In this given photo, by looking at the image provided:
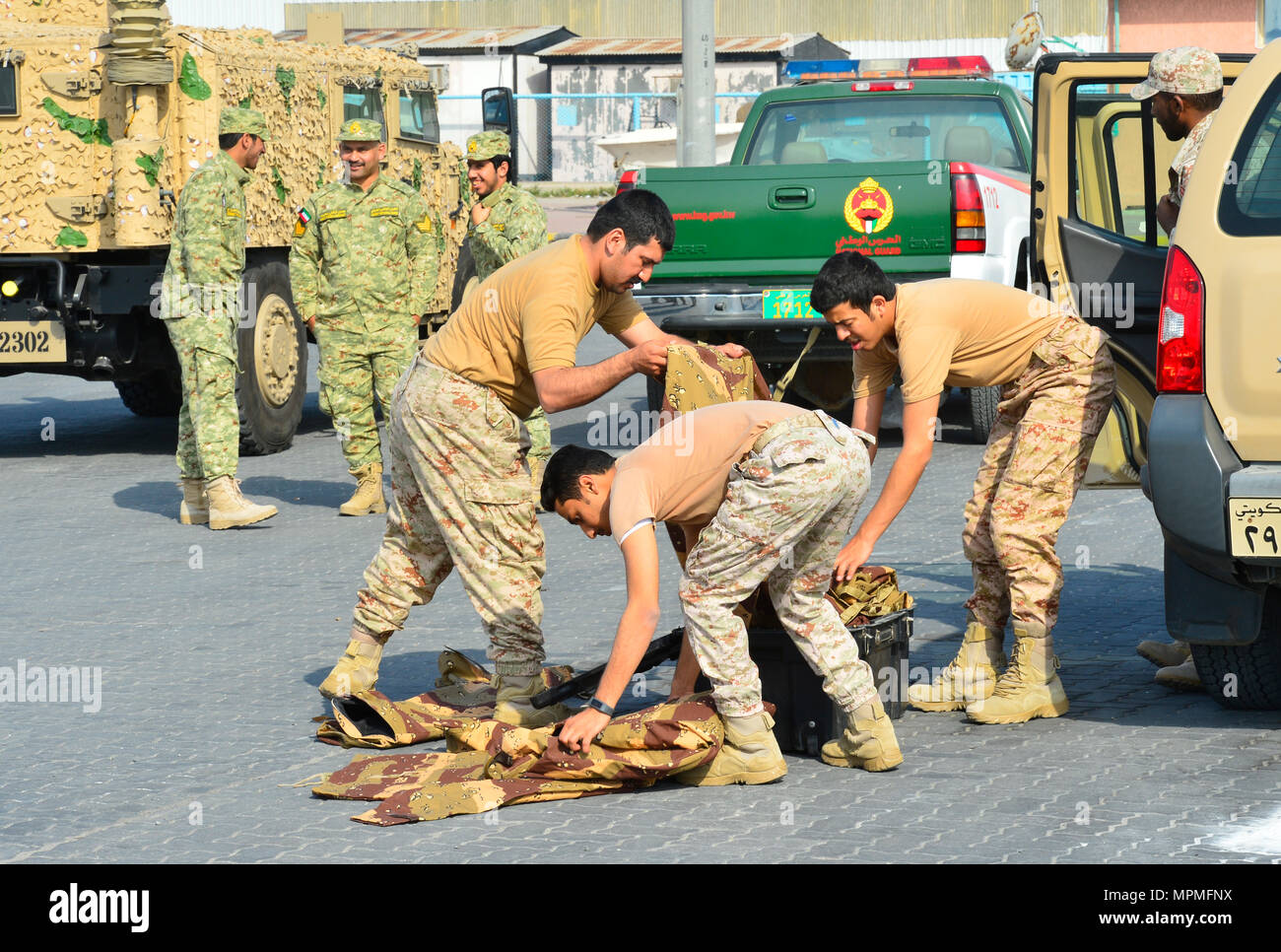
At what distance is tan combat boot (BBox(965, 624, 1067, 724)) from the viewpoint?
5.91 m

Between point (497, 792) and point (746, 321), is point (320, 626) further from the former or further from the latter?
point (746, 321)

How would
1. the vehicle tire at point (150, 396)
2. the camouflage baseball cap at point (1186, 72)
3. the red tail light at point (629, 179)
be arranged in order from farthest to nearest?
the vehicle tire at point (150, 396)
the red tail light at point (629, 179)
the camouflage baseball cap at point (1186, 72)

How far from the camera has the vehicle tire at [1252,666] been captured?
19.0 ft

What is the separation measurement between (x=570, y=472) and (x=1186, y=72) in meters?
2.70

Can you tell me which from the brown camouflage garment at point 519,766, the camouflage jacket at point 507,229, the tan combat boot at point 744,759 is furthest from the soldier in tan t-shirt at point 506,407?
the camouflage jacket at point 507,229

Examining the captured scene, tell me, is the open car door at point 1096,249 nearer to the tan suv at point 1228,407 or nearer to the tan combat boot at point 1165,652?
the tan combat boot at point 1165,652

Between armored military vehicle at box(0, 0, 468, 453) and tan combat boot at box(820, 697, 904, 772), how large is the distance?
709cm

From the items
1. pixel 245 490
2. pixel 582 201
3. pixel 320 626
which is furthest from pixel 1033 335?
pixel 582 201

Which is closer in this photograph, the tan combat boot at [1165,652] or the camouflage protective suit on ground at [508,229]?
the tan combat boot at [1165,652]

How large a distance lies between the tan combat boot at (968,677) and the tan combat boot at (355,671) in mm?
1787

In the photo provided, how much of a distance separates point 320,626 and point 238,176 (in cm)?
346

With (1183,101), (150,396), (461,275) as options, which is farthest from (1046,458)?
(461,275)

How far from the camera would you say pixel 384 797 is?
5.07 meters

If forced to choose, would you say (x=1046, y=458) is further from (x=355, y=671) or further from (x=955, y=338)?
(x=355, y=671)
